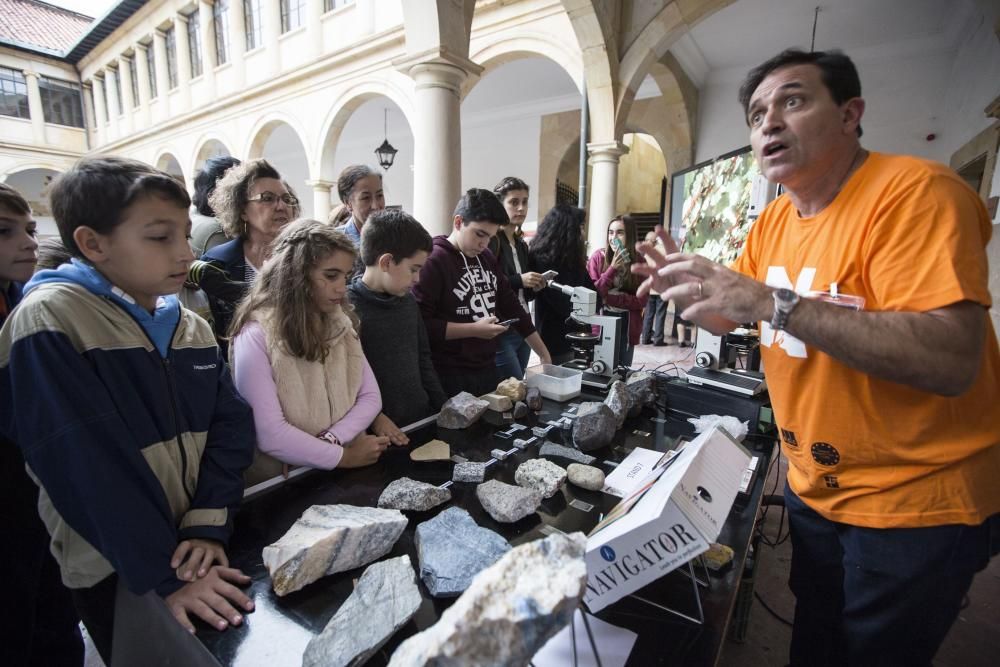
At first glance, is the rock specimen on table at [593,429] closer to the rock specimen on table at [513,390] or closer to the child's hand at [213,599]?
the rock specimen on table at [513,390]

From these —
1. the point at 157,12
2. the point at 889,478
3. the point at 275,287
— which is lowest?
the point at 889,478

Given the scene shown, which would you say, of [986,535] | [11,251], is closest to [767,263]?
[986,535]

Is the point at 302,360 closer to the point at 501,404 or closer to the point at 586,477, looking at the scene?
the point at 501,404

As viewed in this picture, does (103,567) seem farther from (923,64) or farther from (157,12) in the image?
(157,12)

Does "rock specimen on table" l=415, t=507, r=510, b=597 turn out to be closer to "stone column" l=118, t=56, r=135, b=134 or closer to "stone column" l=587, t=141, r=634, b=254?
"stone column" l=587, t=141, r=634, b=254

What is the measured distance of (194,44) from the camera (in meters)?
12.7

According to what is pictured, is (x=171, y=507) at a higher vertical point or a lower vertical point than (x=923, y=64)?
lower

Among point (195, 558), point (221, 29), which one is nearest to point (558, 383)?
point (195, 558)

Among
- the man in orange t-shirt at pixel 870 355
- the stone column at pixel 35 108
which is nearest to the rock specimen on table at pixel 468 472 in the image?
the man in orange t-shirt at pixel 870 355

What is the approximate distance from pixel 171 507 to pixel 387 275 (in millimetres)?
1082

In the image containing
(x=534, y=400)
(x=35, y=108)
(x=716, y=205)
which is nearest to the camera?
(x=534, y=400)

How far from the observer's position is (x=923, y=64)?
5.90 m

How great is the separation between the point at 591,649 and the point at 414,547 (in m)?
0.46

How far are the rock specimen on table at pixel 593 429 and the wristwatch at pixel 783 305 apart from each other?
2.52 feet
